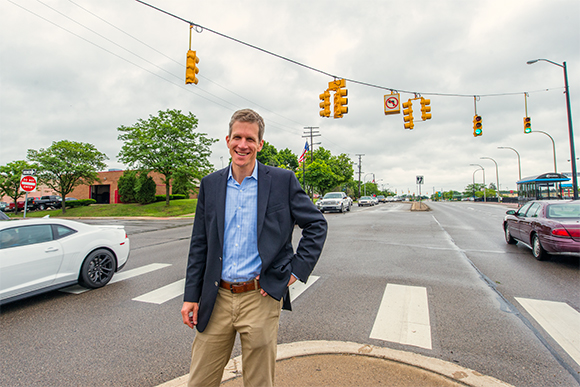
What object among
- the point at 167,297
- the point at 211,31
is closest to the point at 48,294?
the point at 167,297

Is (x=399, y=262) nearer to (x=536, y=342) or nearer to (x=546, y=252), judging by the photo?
(x=546, y=252)

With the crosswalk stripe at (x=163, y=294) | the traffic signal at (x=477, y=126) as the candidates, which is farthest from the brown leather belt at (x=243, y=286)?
the traffic signal at (x=477, y=126)

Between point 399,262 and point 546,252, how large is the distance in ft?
10.9

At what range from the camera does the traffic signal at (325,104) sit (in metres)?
14.1

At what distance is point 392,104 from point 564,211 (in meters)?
8.91

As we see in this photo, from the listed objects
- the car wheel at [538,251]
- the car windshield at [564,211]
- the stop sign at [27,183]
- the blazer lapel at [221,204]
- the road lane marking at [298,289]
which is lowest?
the road lane marking at [298,289]

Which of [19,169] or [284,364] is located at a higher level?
[19,169]

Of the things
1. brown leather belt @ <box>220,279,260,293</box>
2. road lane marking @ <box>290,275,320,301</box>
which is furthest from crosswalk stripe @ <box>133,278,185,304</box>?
brown leather belt @ <box>220,279,260,293</box>

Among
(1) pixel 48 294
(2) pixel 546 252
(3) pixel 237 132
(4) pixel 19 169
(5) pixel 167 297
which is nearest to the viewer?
(3) pixel 237 132

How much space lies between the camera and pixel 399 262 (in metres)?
7.39

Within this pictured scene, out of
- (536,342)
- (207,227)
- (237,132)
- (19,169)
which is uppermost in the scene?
(19,169)

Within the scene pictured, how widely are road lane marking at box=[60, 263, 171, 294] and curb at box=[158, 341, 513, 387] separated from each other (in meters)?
4.00

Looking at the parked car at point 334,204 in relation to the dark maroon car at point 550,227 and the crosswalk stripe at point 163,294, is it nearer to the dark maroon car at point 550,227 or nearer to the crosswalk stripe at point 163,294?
the dark maroon car at point 550,227

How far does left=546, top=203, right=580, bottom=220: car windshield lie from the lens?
7.11 m
